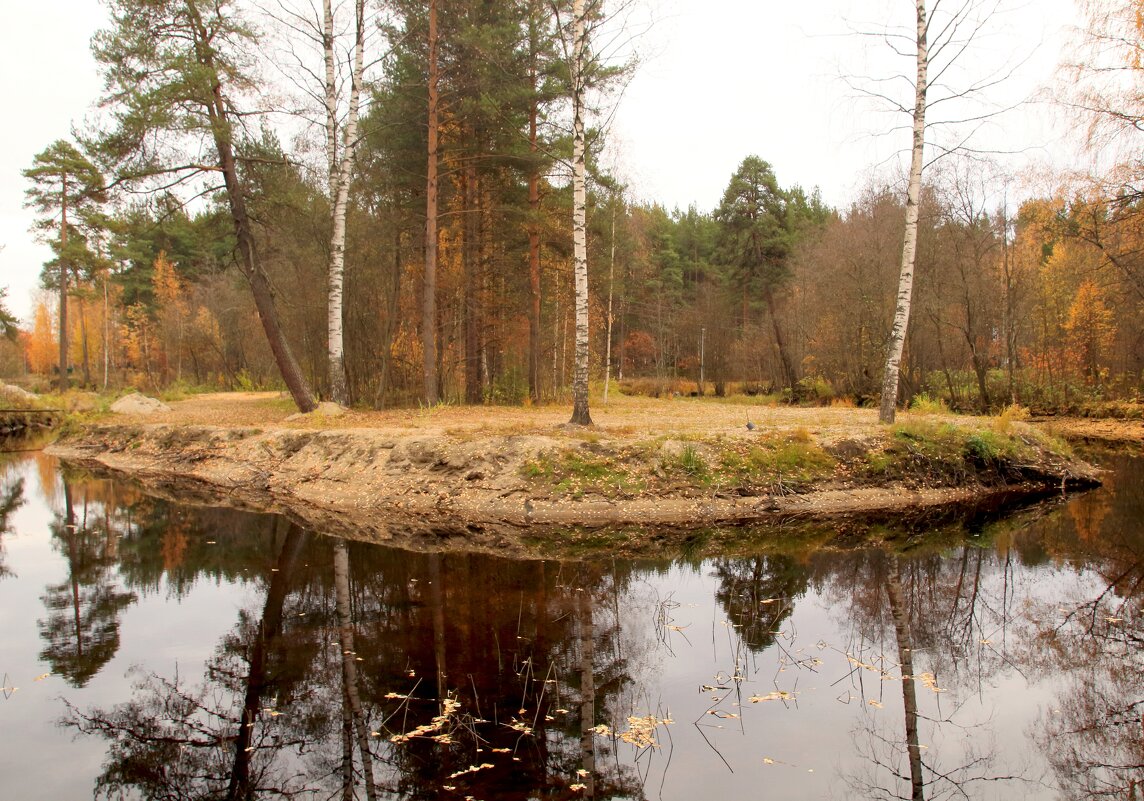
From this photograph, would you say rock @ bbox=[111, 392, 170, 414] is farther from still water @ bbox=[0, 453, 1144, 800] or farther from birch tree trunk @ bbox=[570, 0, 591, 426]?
birch tree trunk @ bbox=[570, 0, 591, 426]

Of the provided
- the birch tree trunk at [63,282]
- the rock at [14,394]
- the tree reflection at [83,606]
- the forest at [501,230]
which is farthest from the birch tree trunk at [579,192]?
the birch tree trunk at [63,282]

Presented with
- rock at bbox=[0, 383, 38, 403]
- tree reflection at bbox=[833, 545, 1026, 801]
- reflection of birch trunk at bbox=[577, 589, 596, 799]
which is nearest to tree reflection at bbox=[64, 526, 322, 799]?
reflection of birch trunk at bbox=[577, 589, 596, 799]

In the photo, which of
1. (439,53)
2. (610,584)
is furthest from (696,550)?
(439,53)

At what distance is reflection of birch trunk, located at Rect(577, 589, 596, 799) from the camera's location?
434cm

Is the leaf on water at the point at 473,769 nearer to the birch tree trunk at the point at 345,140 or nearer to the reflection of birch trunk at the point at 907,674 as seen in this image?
the reflection of birch trunk at the point at 907,674

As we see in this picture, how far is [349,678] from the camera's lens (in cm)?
571

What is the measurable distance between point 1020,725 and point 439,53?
20686 millimetres

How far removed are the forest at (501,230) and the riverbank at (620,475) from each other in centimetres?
267

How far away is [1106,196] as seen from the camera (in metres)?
17.6

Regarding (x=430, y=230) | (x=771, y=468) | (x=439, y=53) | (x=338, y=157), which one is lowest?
(x=771, y=468)

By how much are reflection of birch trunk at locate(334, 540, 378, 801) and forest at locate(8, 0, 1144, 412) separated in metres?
6.83

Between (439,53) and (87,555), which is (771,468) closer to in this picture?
(87,555)

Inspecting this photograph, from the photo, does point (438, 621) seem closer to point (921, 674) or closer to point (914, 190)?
point (921, 674)

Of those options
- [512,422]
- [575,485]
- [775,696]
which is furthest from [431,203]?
[775,696]
